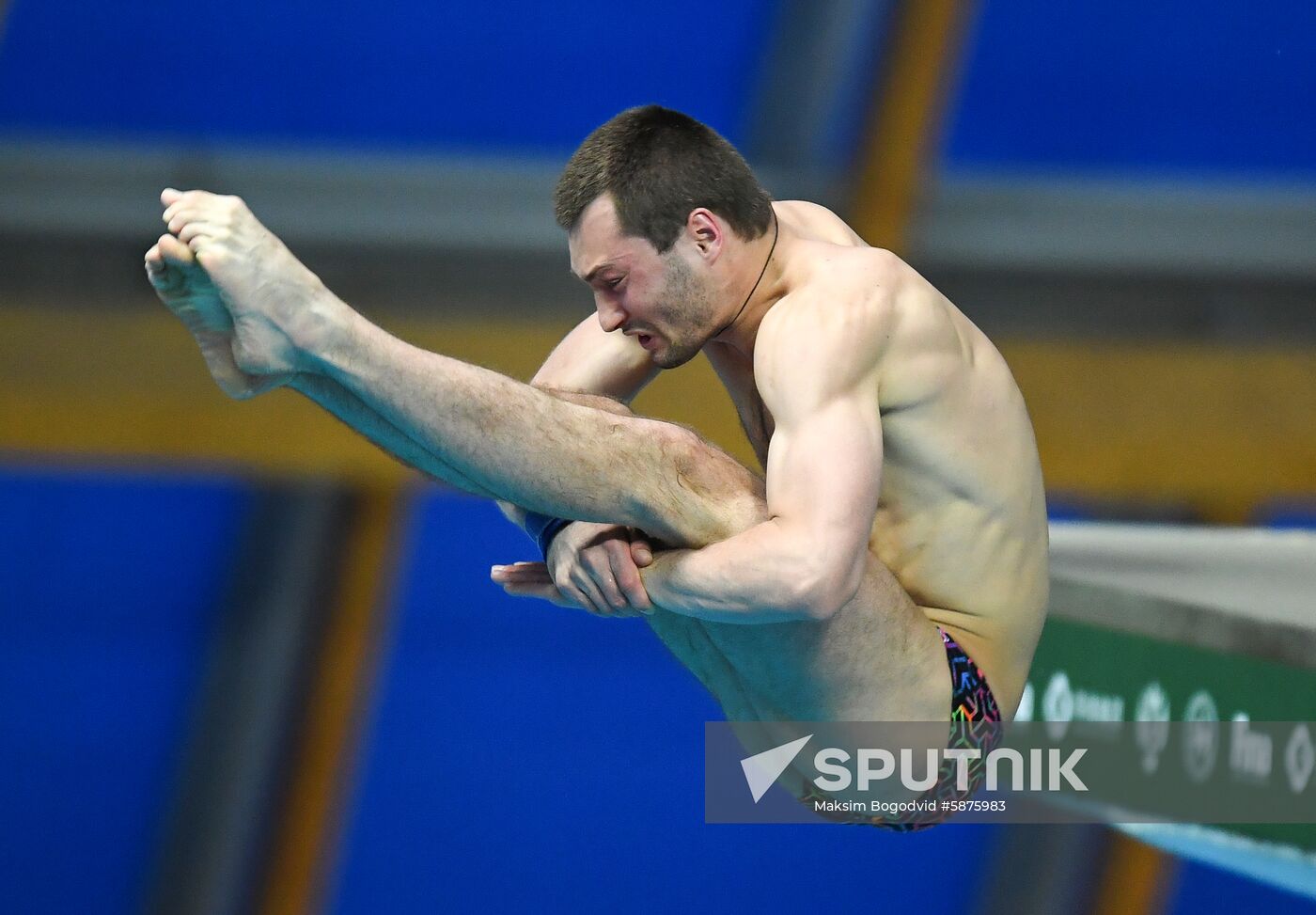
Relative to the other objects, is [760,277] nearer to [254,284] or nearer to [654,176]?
[654,176]

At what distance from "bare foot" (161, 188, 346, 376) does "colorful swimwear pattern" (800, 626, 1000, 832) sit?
4.59 feet

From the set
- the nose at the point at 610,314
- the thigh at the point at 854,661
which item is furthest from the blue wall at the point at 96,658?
the thigh at the point at 854,661

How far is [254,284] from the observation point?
8.99 feet

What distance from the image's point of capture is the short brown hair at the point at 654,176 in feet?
10.4

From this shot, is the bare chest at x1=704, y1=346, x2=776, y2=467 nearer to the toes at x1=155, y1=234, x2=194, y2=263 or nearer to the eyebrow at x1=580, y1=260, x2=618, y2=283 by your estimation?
the eyebrow at x1=580, y1=260, x2=618, y2=283

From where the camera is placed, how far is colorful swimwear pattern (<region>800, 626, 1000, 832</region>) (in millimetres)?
3447

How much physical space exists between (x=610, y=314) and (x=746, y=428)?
52 centimetres

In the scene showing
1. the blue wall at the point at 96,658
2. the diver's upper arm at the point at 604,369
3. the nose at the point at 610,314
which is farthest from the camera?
the blue wall at the point at 96,658

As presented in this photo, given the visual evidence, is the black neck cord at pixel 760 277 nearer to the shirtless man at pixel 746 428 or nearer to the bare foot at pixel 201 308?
the shirtless man at pixel 746 428

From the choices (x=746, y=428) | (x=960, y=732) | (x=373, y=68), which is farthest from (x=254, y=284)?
(x=373, y=68)

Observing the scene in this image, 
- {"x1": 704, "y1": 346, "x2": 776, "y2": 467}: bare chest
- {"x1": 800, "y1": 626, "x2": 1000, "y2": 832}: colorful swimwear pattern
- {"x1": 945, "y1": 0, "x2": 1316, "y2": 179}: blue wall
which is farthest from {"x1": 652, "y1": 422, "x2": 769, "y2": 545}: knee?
{"x1": 945, "y1": 0, "x2": 1316, "y2": 179}: blue wall

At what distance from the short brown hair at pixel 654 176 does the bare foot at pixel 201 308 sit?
2.20 feet

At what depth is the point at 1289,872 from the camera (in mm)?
3820

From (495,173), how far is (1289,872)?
5.39 meters
